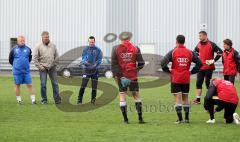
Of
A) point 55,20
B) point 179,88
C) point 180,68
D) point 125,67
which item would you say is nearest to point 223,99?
point 179,88

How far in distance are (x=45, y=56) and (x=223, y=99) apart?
6.12 metres

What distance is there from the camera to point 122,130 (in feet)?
38.7

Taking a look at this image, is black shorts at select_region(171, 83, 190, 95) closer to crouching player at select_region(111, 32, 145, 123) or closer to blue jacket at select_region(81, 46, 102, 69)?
crouching player at select_region(111, 32, 145, 123)

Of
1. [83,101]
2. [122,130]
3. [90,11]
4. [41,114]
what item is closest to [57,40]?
[90,11]

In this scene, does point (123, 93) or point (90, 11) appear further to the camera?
point (90, 11)

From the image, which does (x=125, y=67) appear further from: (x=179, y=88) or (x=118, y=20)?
(x=118, y=20)

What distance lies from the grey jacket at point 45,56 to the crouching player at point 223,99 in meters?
5.64

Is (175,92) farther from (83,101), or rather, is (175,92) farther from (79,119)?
(83,101)

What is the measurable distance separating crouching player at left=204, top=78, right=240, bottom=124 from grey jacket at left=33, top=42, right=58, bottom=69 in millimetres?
5644

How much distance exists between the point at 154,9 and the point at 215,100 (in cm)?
2940

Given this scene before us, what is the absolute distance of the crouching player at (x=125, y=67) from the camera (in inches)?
513

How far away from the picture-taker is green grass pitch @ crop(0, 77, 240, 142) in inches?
426

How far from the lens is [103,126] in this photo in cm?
1240

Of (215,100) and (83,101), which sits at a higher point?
(215,100)
